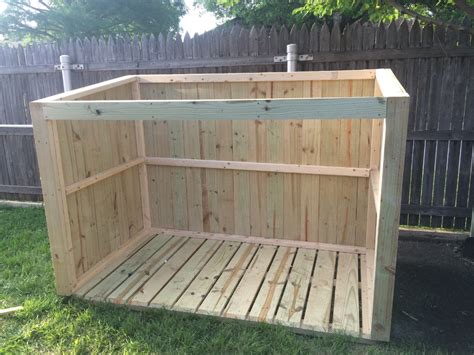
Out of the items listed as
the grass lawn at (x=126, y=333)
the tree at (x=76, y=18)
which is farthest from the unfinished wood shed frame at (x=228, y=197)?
the tree at (x=76, y=18)

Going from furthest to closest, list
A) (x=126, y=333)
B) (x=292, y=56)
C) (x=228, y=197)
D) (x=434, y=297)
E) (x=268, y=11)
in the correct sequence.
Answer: (x=268, y=11), (x=292, y=56), (x=228, y=197), (x=434, y=297), (x=126, y=333)

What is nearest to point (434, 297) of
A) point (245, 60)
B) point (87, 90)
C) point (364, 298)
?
point (364, 298)

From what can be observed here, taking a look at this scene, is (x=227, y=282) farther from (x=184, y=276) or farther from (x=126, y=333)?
(x=126, y=333)

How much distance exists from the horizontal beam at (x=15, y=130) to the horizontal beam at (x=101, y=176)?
2280 millimetres

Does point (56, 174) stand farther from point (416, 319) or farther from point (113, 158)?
point (416, 319)

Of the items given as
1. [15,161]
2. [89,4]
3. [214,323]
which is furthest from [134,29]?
[214,323]

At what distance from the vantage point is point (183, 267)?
3928mm

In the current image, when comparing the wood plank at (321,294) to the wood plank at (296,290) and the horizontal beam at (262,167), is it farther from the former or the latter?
the horizontal beam at (262,167)

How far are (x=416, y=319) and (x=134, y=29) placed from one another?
73.9ft

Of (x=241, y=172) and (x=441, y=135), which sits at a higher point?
(x=441, y=135)

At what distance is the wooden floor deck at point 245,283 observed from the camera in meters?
3.12

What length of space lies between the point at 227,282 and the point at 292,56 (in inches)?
100

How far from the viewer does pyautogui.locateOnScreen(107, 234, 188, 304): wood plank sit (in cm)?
344

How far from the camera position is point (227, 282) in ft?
11.9
